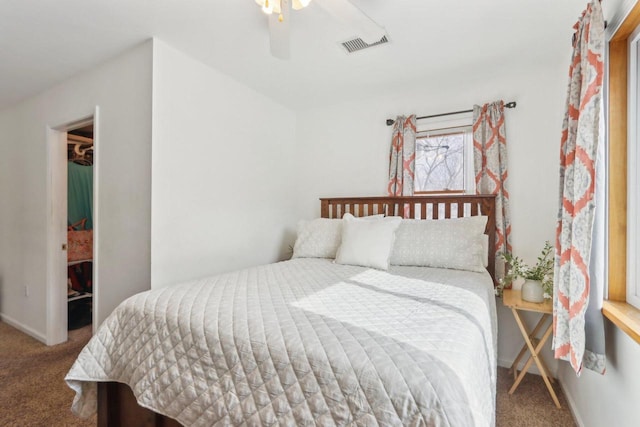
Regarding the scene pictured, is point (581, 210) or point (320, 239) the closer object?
point (581, 210)

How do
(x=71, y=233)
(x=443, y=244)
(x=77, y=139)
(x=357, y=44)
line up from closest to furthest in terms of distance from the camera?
(x=357, y=44) → (x=443, y=244) → (x=71, y=233) → (x=77, y=139)

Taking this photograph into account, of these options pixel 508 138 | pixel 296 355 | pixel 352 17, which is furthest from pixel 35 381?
pixel 508 138

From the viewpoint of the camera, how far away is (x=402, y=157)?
280 centimetres

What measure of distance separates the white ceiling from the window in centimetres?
54

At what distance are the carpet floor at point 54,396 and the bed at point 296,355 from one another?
58cm

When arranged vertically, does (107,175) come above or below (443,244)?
above

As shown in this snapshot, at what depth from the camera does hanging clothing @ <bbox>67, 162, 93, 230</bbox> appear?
12.8 ft

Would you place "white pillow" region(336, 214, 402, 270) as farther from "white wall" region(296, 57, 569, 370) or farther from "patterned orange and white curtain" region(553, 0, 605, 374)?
"patterned orange and white curtain" region(553, 0, 605, 374)

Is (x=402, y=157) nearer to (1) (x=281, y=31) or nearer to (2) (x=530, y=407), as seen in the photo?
(1) (x=281, y=31)

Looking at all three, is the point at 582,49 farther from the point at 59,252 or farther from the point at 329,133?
the point at 59,252

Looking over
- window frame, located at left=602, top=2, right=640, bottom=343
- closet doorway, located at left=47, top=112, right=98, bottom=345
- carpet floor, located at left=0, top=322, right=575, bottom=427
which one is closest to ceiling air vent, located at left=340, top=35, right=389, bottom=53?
window frame, located at left=602, top=2, right=640, bottom=343

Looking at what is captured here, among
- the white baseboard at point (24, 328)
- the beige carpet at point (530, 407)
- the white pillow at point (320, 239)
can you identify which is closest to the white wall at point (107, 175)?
the white baseboard at point (24, 328)

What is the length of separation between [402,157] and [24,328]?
13.7 ft

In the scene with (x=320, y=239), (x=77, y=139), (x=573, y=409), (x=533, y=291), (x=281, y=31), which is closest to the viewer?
(x=281, y=31)
